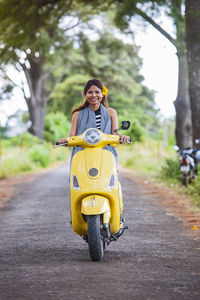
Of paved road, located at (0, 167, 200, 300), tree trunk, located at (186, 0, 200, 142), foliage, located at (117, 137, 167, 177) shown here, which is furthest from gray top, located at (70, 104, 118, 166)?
foliage, located at (117, 137, 167, 177)

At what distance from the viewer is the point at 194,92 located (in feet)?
42.2

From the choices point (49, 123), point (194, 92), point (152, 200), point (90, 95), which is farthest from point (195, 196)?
point (49, 123)

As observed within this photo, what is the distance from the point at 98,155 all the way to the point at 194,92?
787 centimetres

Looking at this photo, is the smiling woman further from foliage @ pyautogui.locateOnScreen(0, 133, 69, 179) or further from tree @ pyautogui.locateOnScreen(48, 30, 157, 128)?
tree @ pyautogui.locateOnScreen(48, 30, 157, 128)

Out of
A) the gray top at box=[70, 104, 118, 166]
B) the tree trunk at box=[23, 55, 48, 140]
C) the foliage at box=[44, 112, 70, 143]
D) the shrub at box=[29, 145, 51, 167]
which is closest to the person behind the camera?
the gray top at box=[70, 104, 118, 166]

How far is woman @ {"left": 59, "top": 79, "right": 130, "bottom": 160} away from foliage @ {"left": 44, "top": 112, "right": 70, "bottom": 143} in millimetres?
37277

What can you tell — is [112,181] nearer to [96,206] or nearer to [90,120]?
[96,206]

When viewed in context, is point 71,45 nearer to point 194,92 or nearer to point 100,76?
point 100,76

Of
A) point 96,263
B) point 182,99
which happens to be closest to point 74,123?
point 96,263

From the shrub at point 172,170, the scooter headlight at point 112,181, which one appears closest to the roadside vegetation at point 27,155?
the shrub at point 172,170

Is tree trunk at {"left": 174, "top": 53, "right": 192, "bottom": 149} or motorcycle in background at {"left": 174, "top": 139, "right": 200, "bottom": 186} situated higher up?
tree trunk at {"left": 174, "top": 53, "right": 192, "bottom": 149}

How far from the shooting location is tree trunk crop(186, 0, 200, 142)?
12.4 meters

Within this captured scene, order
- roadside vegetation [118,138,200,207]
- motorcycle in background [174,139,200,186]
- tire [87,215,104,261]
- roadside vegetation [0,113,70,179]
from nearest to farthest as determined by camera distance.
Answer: tire [87,215,104,261]
roadside vegetation [118,138,200,207]
motorcycle in background [174,139,200,186]
roadside vegetation [0,113,70,179]

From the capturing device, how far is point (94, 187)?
17.4 feet
